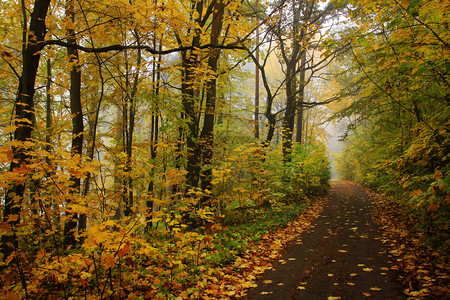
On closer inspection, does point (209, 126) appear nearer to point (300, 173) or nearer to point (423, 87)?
point (300, 173)

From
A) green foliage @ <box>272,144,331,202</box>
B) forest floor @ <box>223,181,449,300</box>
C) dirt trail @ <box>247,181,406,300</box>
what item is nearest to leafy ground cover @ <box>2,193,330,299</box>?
forest floor @ <box>223,181,449,300</box>

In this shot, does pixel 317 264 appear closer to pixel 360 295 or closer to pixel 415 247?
pixel 360 295

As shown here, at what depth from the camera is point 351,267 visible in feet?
13.4

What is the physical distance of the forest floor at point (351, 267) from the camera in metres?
3.29

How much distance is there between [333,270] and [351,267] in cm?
36

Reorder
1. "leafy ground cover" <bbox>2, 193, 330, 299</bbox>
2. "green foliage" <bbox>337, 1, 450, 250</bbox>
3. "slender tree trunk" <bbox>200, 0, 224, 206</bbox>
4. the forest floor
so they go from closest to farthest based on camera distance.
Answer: "leafy ground cover" <bbox>2, 193, 330, 299</bbox>, the forest floor, "green foliage" <bbox>337, 1, 450, 250</bbox>, "slender tree trunk" <bbox>200, 0, 224, 206</bbox>

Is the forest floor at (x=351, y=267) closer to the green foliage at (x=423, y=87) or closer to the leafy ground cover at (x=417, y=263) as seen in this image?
the leafy ground cover at (x=417, y=263)

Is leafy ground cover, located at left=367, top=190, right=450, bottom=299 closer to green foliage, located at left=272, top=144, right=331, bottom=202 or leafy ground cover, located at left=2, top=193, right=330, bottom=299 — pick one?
leafy ground cover, located at left=2, top=193, right=330, bottom=299

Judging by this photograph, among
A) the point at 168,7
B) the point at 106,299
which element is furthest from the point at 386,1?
the point at 106,299

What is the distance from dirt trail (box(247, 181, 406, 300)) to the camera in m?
3.35

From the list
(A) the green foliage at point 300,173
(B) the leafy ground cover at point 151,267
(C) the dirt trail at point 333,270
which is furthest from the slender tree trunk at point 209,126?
(A) the green foliage at point 300,173

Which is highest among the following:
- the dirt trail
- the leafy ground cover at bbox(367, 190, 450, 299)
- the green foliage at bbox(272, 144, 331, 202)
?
the green foliage at bbox(272, 144, 331, 202)

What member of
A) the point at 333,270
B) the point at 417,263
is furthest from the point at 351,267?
the point at 417,263

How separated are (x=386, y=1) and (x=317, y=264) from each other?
5397 millimetres
